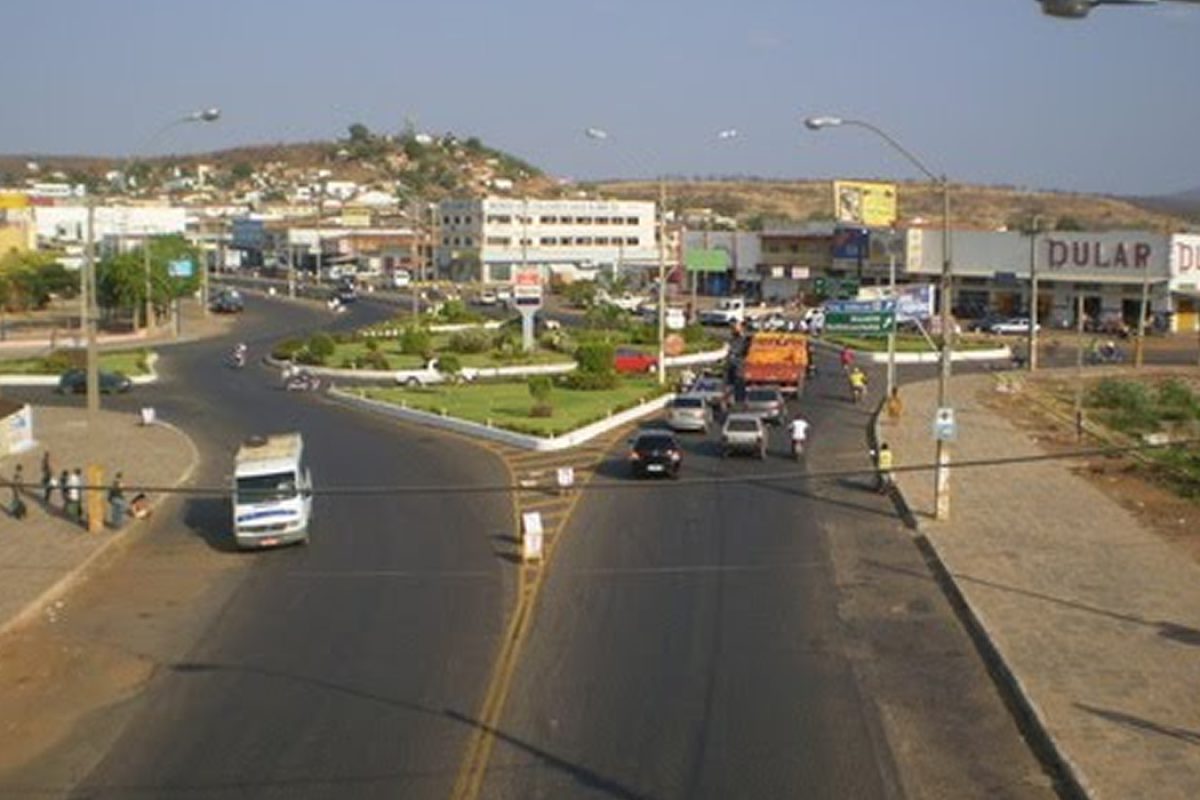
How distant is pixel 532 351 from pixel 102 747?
157ft

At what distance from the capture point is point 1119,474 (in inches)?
1335

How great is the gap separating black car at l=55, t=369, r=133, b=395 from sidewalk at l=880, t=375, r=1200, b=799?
98.8ft

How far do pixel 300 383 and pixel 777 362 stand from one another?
1737 cm

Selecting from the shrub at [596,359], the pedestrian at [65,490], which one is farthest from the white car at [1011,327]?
the pedestrian at [65,490]

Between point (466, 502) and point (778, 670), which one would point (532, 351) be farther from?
point (778, 670)

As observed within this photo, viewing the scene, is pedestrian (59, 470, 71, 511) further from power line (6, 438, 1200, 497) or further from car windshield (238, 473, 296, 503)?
car windshield (238, 473, 296, 503)

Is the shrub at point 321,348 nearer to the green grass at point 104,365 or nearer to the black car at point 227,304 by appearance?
the green grass at point 104,365

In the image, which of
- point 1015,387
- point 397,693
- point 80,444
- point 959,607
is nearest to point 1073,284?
point 1015,387

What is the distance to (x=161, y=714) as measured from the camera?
683 inches

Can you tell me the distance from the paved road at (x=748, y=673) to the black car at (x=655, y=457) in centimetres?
329

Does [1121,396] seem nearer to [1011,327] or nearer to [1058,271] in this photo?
[1011,327]

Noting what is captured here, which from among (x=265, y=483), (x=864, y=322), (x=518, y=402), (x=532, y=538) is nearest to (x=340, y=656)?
(x=532, y=538)

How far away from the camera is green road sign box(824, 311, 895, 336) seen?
34.2m

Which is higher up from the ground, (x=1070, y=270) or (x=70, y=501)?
(x=1070, y=270)
